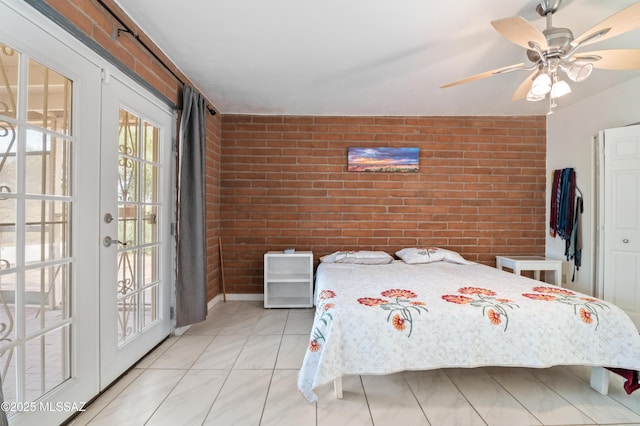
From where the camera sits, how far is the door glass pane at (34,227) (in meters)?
1.24

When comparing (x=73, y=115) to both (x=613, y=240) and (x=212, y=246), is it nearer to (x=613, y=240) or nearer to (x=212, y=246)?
(x=212, y=246)

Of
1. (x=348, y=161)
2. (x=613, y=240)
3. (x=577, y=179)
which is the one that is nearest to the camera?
(x=613, y=240)

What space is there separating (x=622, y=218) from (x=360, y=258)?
2.47 metres

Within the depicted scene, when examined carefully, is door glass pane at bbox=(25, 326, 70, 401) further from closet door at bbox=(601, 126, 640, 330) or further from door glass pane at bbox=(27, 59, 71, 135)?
closet door at bbox=(601, 126, 640, 330)

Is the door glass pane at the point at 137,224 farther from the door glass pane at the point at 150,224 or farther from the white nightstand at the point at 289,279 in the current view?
the white nightstand at the point at 289,279

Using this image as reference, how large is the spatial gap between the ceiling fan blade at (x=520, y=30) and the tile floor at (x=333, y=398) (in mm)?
2045

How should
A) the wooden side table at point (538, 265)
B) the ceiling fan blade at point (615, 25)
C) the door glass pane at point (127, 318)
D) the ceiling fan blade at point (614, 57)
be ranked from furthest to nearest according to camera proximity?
the wooden side table at point (538, 265) → the door glass pane at point (127, 318) → the ceiling fan blade at point (614, 57) → the ceiling fan blade at point (615, 25)

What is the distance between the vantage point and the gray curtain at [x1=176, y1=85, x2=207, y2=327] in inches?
102

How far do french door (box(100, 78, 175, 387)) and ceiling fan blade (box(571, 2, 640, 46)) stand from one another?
2698 millimetres

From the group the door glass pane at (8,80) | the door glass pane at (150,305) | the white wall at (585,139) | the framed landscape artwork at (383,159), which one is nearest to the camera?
the door glass pane at (8,80)

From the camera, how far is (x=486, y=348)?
1744mm

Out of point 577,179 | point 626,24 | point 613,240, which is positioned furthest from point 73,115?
point 577,179

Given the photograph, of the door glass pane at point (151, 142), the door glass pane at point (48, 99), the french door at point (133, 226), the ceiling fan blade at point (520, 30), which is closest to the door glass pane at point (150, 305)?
the french door at point (133, 226)

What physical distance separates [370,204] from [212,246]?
200 centimetres
